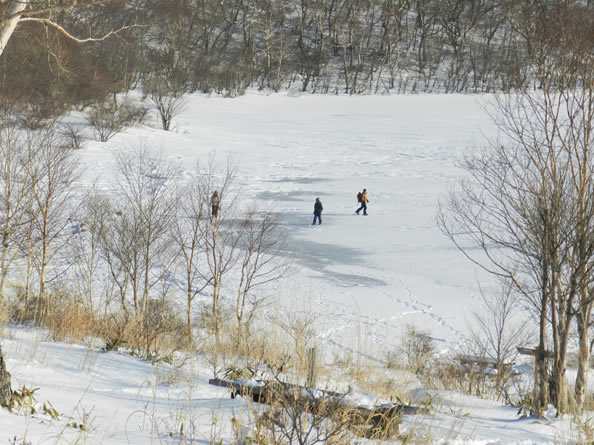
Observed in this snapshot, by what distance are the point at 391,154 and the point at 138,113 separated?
52.6ft

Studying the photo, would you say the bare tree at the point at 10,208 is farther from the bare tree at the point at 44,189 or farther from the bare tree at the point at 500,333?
the bare tree at the point at 500,333

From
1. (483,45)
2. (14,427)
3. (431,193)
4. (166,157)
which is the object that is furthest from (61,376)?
(483,45)

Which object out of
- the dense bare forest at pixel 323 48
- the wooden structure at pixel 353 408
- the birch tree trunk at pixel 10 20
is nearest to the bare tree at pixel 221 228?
the birch tree trunk at pixel 10 20

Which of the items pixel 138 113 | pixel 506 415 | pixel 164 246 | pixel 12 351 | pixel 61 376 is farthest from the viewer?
pixel 138 113

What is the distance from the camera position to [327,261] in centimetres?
1755

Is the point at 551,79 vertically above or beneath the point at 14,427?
above

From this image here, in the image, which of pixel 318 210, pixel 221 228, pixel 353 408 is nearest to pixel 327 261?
pixel 318 210

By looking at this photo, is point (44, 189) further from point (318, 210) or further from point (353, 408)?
point (353, 408)

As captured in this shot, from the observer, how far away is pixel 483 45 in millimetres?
64312

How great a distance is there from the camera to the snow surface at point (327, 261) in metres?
3.28

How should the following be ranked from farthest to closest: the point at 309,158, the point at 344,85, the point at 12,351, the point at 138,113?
the point at 344,85 < the point at 138,113 < the point at 309,158 < the point at 12,351

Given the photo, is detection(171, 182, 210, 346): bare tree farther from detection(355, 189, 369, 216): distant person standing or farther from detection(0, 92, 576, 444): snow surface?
detection(355, 189, 369, 216): distant person standing

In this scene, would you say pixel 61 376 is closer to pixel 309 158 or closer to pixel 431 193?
pixel 431 193

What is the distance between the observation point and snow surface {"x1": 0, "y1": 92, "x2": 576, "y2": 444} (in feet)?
10.8
